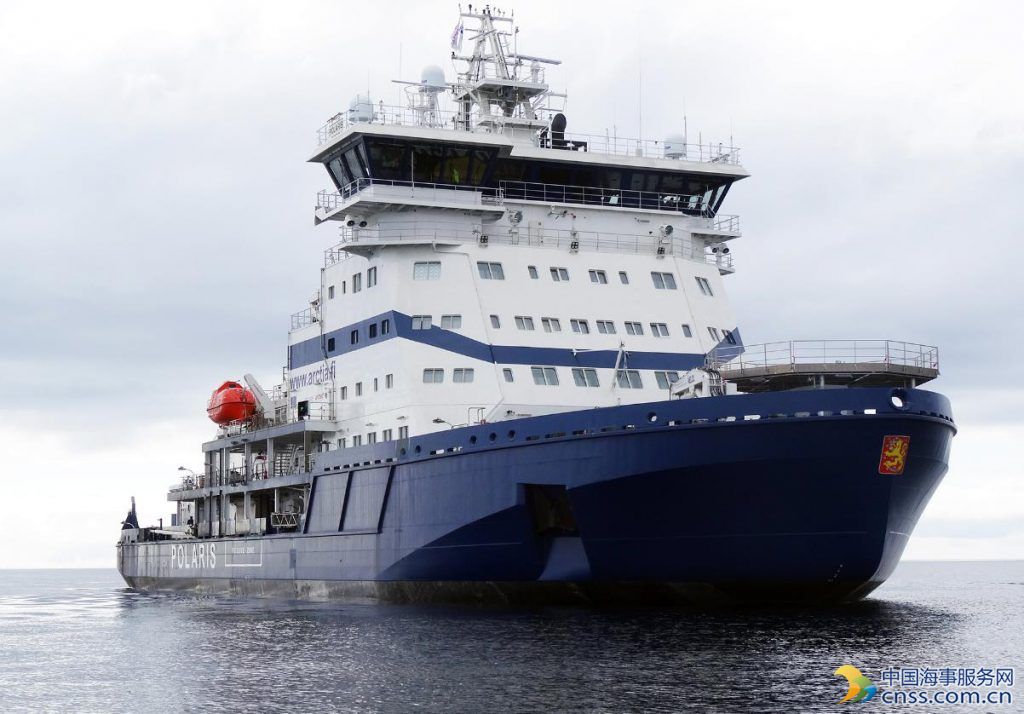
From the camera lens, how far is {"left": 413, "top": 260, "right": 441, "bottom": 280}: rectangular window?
34.0 m

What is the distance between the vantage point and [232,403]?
1716 inches

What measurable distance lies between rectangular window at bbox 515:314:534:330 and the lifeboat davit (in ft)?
43.6

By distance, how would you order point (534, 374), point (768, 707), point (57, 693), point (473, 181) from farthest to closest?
point (473, 181) < point (534, 374) < point (57, 693) < point (768, 707)

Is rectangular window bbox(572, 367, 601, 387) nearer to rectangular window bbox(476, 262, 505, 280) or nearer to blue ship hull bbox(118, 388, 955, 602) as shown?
rectangular window bbox(476, 262, 505, 280)

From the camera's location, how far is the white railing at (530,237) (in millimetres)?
34594

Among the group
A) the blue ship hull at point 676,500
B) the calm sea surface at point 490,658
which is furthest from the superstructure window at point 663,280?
the calm sea surface at point 490,658

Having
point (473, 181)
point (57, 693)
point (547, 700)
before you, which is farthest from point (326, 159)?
point (547, 700)

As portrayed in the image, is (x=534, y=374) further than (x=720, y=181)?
No

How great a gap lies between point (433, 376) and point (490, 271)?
10.0 feet

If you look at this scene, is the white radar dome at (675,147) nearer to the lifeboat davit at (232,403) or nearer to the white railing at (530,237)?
the white railing at (530,237)

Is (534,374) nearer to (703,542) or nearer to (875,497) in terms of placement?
(703,542)

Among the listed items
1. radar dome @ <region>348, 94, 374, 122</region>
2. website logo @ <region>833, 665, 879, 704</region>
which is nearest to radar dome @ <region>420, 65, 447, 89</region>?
radar dome @ <region>348, 94, 374, 122</region>

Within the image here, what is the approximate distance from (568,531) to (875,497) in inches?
248

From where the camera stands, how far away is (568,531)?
2917 cm
